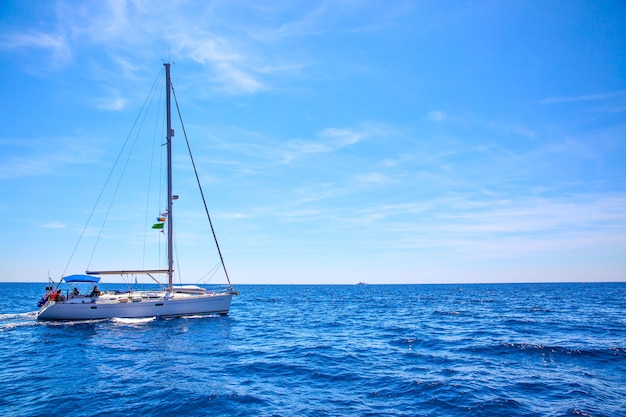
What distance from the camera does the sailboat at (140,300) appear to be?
108ft

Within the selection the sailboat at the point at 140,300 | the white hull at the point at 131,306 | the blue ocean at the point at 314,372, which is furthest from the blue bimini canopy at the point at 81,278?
the blue ocean at the point at 314,372

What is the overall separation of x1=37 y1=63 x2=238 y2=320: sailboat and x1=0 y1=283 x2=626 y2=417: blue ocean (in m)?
3.94

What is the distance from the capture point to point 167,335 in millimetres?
26234

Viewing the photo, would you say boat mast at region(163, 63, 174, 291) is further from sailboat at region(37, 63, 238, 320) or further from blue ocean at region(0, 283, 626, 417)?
blue ocean at region(0, 283, 626, 417)

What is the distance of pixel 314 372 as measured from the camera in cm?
1675

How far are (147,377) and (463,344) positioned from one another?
17.9 meters

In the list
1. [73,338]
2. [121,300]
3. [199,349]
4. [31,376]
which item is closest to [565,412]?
[199,349]

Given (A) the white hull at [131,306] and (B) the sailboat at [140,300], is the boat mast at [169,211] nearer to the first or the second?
(B) the sailboat at [140,300]

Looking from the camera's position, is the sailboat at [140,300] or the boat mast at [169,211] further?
the boat mast at [169,211]

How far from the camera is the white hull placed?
107 feet

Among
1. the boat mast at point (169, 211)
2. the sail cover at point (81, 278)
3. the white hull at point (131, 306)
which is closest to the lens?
the white hull at point (131, 306)

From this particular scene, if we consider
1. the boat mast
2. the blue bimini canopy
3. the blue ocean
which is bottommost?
the blue ocean

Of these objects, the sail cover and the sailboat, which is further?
the sail cover

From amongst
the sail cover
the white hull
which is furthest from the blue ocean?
the sail cover
